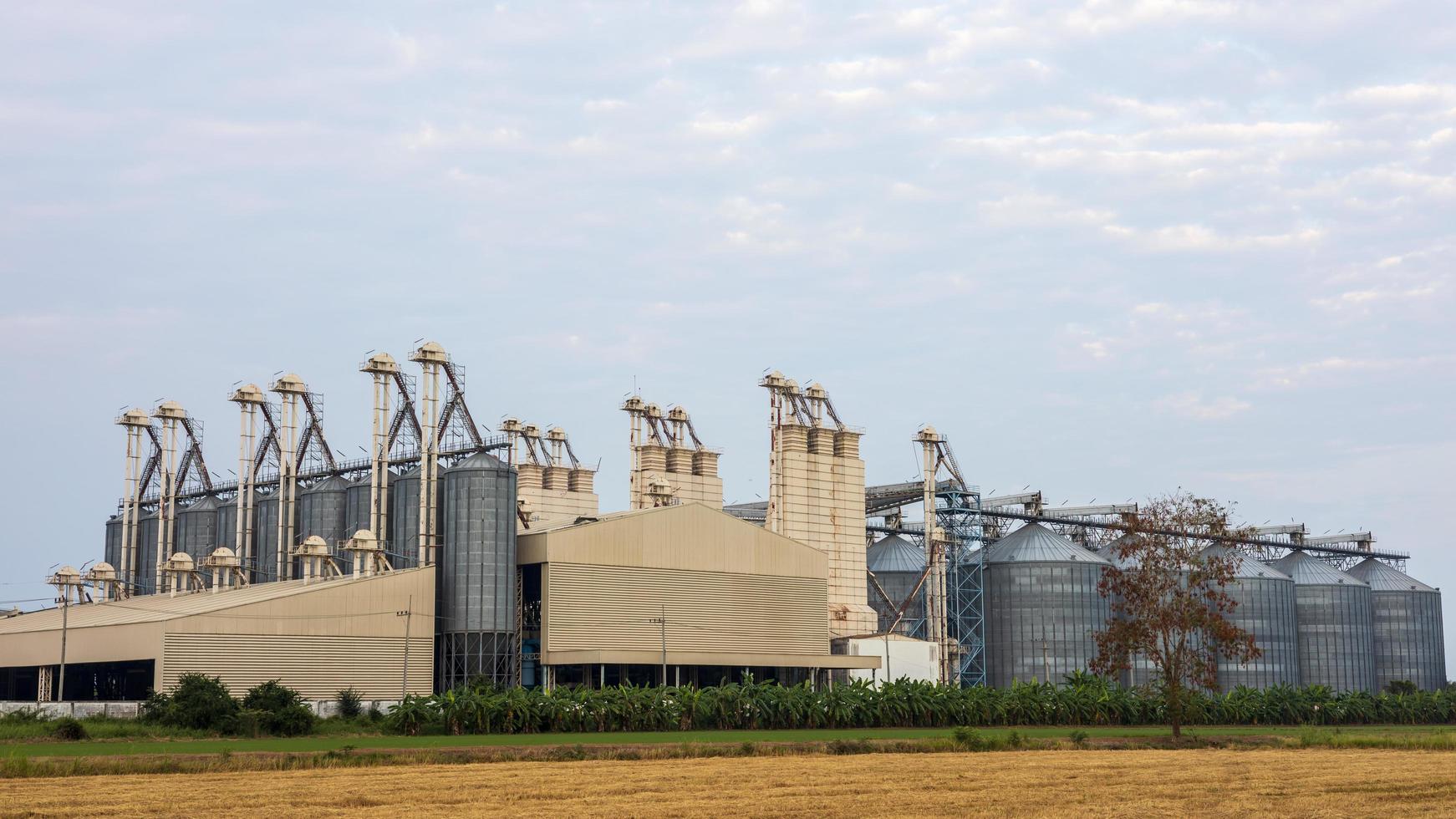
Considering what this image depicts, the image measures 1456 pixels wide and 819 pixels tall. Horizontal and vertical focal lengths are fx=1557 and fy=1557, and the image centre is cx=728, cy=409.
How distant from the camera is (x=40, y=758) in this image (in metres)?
48.3

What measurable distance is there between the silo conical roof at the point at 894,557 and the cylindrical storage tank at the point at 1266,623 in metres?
27.1

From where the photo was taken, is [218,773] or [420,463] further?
[420,463]

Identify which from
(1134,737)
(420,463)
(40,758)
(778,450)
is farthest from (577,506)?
(40,758)

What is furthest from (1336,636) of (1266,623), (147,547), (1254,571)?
(147,547)

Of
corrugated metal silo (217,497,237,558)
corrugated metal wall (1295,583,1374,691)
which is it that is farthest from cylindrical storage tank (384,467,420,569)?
corrugated metal wall (1295,583,1374,691)

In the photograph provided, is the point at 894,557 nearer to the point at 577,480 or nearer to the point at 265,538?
the point at 577,480

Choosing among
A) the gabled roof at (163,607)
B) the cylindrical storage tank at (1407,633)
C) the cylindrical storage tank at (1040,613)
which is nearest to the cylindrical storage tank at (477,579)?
the gabled roof at (163,607)

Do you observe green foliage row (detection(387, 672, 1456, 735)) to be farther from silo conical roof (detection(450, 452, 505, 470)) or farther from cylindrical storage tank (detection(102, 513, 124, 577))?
cylindrical storage tank (detection(102, 513, 124, 577))

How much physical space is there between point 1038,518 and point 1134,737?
2848 inches

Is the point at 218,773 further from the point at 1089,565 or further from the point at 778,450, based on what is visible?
the point at 1089,565

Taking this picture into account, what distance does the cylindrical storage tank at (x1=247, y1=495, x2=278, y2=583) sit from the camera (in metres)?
119

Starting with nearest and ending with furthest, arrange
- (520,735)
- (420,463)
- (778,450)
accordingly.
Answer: (520,735) < (420,463) < (778,450)

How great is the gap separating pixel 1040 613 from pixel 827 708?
187 ft

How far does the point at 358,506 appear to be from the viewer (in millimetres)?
111375
